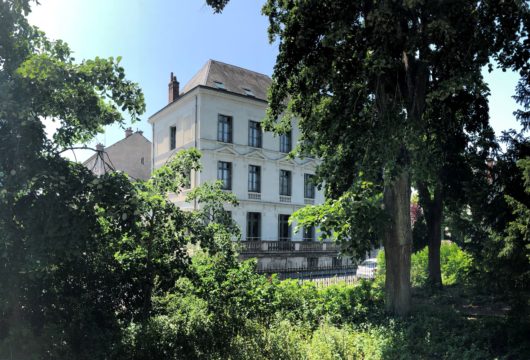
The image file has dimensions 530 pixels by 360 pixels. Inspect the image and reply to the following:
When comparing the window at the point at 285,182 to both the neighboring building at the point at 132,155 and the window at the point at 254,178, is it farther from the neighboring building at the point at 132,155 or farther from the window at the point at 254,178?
the neighboring building at the point at 132,155

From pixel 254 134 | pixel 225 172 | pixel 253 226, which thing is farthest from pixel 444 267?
pixel 254 134

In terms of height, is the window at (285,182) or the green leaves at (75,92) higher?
the window at (285,182)

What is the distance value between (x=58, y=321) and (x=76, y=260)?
86 cm

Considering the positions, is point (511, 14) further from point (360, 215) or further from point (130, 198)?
point (130, 198)

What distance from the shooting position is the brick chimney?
3081 cm

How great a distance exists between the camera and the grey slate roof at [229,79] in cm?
2922

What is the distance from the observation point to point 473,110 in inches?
445

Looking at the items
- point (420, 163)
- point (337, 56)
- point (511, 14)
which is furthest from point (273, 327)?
point (511, 14)

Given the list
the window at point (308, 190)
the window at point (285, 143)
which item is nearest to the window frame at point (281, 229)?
the window at point (308, 190)

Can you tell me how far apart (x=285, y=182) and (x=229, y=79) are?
8.89 metres

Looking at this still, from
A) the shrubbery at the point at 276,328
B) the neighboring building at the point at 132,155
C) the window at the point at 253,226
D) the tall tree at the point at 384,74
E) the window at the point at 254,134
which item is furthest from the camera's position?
the neighboring building at the point at 132,155

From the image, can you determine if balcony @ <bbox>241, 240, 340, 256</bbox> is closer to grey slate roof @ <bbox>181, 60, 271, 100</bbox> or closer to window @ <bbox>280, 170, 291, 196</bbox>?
window @ <bbox>280, 170, 291, 196</bbox>

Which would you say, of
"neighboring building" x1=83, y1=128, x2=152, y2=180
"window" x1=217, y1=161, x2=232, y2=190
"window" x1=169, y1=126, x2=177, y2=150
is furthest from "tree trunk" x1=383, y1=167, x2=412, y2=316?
"neighboring building" x1=83, y1=128, x2=152, y2=180

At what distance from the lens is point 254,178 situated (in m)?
29.6
